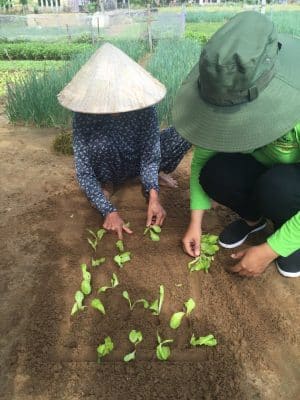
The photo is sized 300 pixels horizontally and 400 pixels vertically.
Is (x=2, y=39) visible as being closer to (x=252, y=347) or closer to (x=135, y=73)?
(x=135, y=73)

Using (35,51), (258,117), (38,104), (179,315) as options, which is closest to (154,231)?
(179,315)

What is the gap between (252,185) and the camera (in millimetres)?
1811

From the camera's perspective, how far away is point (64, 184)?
262 centimetres

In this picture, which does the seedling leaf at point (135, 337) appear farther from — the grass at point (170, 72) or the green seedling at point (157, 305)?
the grass at point (170, 72)

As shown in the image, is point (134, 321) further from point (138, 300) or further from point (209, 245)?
point (209, 245)

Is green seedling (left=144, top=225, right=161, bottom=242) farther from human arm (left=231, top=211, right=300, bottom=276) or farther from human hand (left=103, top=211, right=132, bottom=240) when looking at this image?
human arm (left=231, top=211, right=300, bottom=276)

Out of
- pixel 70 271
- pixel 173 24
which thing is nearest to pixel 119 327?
pixel 70 271

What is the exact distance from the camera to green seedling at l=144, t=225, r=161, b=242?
2.01m

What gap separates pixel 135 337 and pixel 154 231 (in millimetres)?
684

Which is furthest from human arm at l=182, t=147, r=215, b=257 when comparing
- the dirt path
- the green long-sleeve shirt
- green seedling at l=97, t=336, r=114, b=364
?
green seedling at l=97, t=336, r=114, b=364

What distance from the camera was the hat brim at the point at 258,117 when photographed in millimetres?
1122

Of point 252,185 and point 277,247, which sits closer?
point 277,247

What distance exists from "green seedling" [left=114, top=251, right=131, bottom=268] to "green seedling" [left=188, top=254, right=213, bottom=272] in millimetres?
285

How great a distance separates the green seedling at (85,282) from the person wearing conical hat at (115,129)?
10.7 inches
